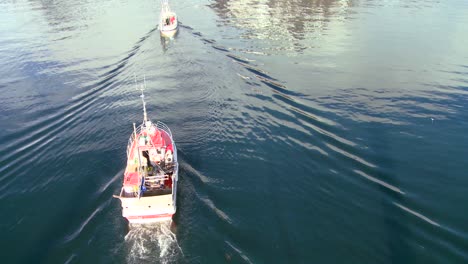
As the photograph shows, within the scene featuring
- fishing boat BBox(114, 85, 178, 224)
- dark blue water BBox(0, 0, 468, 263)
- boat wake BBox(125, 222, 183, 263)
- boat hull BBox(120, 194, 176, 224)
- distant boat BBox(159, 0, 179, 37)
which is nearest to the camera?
boat wake BBox(125, 222, 183, 263)

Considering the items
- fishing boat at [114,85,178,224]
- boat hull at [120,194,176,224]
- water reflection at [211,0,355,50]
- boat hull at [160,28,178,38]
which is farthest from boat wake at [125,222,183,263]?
boat hull at [160,28,178,38]

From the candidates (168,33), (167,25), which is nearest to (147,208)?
(168,33)

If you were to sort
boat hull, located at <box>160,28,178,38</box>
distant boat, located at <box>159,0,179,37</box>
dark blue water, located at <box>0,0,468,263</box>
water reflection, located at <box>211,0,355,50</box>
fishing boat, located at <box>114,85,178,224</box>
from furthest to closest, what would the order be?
water reflection, located at <box>211,0,355,50</box>
distant boat, located at <box>159,0,179,37</box>
boat hull, located at <box>160,28,178,38</box>
fishing boat, located at <box>114,85,178,224</box>
dark blue water, located at <box>0,0,468,263</box>

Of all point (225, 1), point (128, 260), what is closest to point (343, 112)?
point (128, 260)

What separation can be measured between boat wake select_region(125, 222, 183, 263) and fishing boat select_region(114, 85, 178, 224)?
0.71 meters

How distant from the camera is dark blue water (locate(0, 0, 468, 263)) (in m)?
24.5

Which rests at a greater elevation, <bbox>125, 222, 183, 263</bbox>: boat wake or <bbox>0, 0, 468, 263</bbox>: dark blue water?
<bbox>0, 0, 468, 263</bbox>: dark blue water

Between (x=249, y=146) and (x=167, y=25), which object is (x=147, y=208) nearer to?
(x=249, y=146)

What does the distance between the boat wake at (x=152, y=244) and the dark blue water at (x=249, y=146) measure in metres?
0.12

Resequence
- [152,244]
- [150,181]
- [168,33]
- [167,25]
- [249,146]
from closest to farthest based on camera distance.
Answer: [152,244] < [150,181] < [249,146] < [168,33] < [167,25]

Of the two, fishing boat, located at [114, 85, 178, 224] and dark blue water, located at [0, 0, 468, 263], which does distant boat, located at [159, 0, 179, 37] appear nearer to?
dark blue water, located at [0, 0, 468, 263]

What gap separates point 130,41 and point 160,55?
13.0 meters

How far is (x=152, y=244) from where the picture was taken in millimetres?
24438

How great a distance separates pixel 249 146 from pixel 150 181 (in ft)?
41.1
